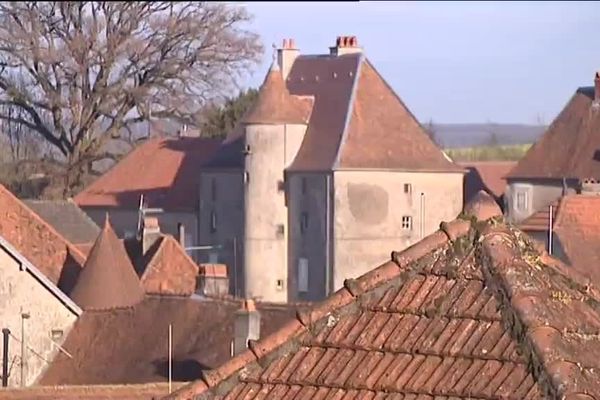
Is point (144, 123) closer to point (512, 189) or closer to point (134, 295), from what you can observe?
point (512, 189)

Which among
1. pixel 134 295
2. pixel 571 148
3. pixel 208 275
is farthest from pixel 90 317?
pixel 571 148

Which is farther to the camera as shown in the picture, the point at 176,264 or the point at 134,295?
the point at 176,264

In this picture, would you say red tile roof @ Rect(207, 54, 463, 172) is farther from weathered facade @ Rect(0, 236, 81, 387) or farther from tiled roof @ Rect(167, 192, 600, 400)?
tiled roof @ Rect(167, 192, 600, 400)

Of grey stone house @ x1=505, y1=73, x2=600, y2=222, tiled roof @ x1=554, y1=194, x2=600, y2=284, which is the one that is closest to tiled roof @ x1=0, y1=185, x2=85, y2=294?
tiled roof @ x1=554, y1=194, x2=600, y2=284

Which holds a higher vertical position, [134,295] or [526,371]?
[526,371]

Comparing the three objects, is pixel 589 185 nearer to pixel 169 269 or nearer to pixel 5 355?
pixel 169 269

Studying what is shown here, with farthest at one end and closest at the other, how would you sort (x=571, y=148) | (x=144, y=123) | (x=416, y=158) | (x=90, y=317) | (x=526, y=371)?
1. (x=144, y=123)
2. (x=416, y=158)
3. (x=571, y=148)
4. (x=90, y=317)
5. (x=526, y=371)

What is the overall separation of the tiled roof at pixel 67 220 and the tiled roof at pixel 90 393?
707 inches

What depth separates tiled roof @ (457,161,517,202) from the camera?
186ft

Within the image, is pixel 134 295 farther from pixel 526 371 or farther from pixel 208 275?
pixel 526 371

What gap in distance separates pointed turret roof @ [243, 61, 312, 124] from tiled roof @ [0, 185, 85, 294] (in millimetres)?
17385

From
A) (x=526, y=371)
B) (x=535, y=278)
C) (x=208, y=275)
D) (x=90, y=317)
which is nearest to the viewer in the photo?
(x=526, y=371)

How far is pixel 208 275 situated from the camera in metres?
34.8

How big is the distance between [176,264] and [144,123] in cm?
2233
